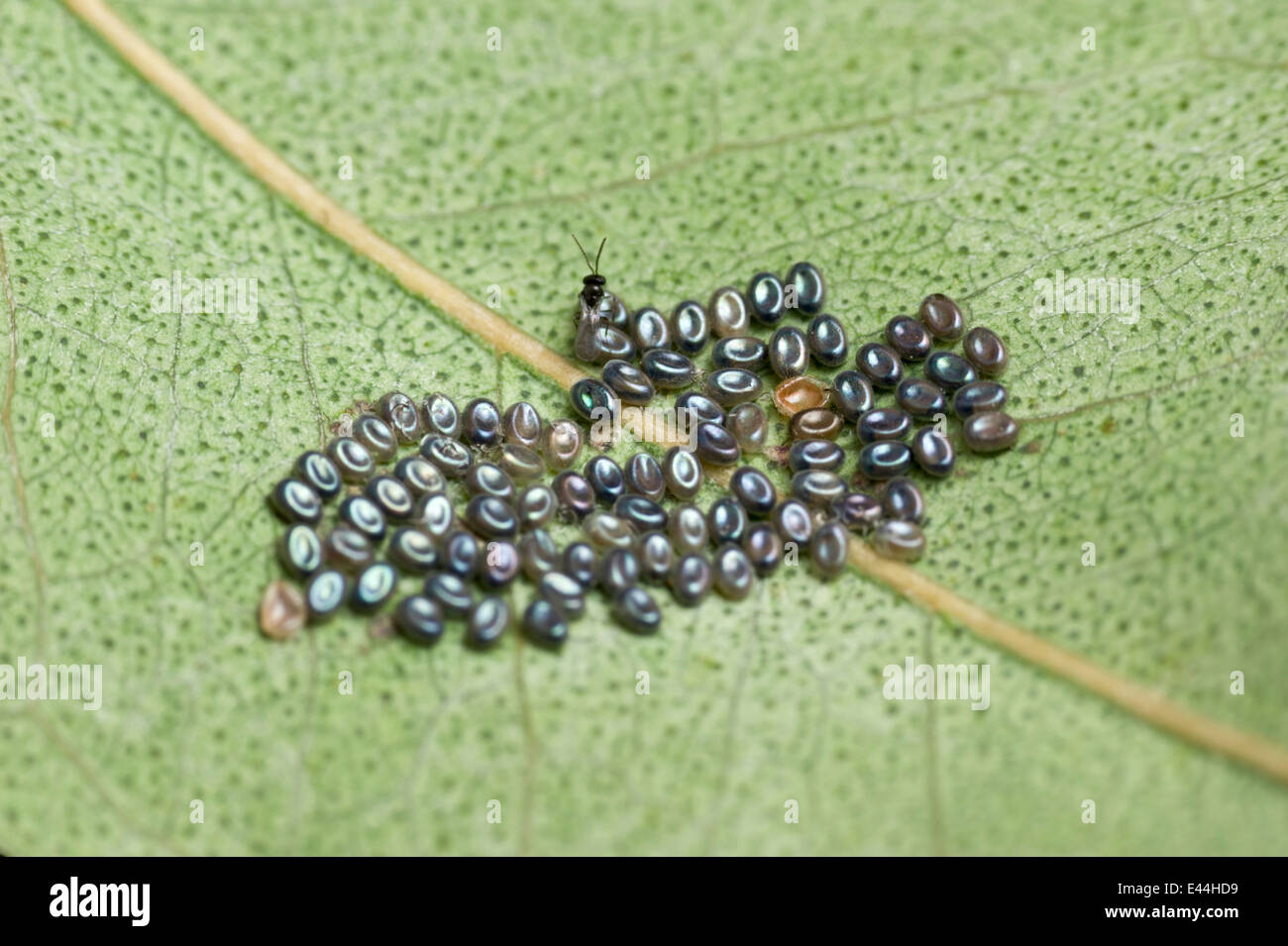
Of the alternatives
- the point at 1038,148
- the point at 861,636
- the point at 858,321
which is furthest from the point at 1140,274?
the point at 861,636

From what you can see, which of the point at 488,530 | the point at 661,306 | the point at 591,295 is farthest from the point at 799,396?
the point at 488,530

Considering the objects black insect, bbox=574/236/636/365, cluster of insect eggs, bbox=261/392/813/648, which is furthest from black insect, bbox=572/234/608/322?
cluster of insect eggs, bbox=261/392/813/648

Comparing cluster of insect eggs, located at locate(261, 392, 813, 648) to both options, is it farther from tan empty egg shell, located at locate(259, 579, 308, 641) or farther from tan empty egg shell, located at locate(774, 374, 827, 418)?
tan empty egg shell, located at locate(774, 374, 827, 418)

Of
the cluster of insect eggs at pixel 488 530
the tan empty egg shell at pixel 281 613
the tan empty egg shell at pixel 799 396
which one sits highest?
the tan empty egg shell at pixel 799 396

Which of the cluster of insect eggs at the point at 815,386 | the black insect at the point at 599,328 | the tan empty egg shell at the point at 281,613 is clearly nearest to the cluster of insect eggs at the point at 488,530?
the tan empty egg shell at the point at 281,613

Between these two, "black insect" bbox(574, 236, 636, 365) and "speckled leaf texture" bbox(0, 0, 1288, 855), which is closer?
"speckled leaf texture" bbox(0, 0, 1288, 855)

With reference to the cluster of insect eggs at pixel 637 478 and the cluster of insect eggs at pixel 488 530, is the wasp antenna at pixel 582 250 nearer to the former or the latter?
the cluster of insect eggs at pixel 637 478

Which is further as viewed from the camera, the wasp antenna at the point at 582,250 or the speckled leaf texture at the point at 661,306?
the wasp antenna at the point at 582,250
